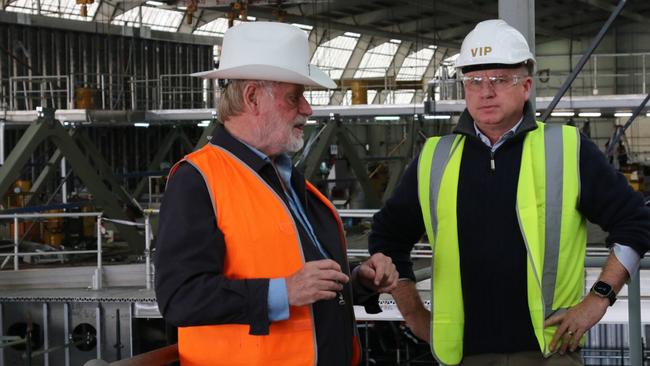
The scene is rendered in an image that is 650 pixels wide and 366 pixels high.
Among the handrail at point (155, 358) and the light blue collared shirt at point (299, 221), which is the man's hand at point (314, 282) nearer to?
the light blue collared shirt at point (299, 221)

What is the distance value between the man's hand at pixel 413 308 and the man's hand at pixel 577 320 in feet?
1.79

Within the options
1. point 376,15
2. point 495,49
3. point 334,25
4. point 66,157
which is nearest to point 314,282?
point 495,49

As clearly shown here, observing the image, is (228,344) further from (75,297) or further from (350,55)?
(350,55)

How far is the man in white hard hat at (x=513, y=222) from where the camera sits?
124 inches

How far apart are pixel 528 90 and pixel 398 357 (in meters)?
10.1

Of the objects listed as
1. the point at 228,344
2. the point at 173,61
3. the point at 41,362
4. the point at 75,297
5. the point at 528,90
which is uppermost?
the point at 173,61

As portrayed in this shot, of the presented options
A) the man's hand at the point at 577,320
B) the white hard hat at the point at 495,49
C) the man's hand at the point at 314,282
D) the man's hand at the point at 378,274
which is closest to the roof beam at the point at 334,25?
the white hard hat at the point at 495,49

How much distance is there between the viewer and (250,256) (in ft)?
8.90

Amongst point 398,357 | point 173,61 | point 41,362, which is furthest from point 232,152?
point 173,61

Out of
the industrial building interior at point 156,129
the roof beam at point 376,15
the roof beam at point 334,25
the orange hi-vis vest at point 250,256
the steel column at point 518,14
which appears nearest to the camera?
the orange hi-vis vest at point 250,256

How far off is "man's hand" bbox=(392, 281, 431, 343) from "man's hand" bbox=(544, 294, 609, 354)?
55cm

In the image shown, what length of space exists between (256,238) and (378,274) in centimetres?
53

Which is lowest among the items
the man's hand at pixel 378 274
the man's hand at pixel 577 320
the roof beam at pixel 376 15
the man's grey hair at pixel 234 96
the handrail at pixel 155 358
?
the handrail at pixel 155 358

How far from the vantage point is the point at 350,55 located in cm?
4494
